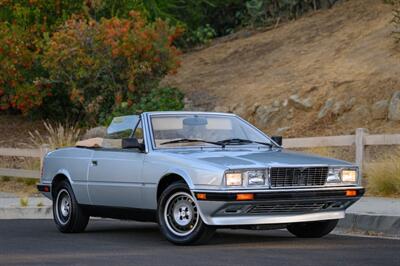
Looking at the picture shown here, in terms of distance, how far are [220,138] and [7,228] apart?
343cm

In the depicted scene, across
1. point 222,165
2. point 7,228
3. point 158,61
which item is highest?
point 158,61

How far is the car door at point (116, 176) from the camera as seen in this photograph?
12422 mm

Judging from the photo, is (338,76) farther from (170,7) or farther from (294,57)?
(170,7)

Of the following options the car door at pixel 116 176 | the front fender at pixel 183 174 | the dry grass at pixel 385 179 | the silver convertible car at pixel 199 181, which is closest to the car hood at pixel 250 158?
the silver convertible car at pixel 199 181

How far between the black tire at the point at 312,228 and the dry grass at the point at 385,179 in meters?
5.35

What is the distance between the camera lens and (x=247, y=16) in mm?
38156

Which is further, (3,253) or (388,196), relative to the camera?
(388,196)

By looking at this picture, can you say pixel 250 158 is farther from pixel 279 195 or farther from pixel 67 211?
pixel 67 211

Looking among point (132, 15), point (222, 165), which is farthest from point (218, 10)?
point (222, 165)

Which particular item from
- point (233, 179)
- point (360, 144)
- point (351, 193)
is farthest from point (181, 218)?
point (360, 144)

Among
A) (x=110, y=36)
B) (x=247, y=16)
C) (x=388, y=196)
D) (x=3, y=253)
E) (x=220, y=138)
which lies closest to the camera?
(x=3, y=253)

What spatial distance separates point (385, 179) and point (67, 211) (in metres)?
6.19

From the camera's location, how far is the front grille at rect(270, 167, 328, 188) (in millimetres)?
11352

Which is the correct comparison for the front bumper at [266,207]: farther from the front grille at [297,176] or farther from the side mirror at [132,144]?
the side mirror at [132,144]
